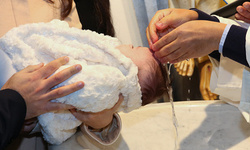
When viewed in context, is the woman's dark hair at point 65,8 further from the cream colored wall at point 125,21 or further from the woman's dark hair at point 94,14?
the cream colored wall at point 125,21

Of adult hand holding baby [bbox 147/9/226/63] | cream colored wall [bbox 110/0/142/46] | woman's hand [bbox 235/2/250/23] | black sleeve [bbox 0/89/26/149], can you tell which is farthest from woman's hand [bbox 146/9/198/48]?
cream colored wall [bbox 110/0/142/46]

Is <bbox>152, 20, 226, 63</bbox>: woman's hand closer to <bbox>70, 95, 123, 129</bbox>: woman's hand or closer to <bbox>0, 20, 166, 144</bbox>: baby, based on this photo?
<bbox>0, 20, 166, 144</bbox>: baby

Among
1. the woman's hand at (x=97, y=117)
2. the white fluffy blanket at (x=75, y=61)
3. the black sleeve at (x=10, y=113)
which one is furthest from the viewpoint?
the woman's hand at (x=97, y=117)

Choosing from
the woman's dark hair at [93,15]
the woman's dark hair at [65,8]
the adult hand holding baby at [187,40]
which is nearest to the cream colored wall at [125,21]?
the woman's dark hair at [93,15]

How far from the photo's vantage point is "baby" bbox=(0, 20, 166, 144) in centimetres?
79

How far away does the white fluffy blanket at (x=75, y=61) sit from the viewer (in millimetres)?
787

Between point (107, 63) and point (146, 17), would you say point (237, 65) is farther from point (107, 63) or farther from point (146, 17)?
point (146, 17)

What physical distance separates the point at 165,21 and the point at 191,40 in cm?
17

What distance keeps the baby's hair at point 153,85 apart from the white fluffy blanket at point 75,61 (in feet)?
0.25

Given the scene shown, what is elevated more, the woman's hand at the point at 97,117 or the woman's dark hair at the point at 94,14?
the woman's dark hair at the point at 94,14

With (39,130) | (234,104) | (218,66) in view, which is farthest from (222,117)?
(39,130)

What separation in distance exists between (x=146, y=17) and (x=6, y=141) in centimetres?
149

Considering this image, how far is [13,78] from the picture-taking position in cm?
76

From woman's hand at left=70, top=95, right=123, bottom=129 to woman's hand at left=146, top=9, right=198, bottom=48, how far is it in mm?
308
